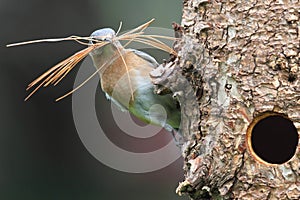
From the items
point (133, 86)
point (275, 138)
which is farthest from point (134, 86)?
point (275, 138)

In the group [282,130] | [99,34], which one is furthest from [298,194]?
[99,34]

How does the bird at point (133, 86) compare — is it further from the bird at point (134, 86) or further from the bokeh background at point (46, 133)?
the bokeh background at point (46, 133)

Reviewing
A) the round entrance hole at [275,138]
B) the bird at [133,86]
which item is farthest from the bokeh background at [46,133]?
the round entrance hole at [275,138]

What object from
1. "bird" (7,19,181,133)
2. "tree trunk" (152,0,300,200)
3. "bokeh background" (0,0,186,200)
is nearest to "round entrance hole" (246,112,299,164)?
"tree trunk" (152,0,300,200)

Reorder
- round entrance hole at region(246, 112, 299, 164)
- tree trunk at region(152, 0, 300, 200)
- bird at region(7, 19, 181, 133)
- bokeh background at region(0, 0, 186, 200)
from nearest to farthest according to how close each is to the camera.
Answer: tree trunk at region(152, 0, 300, 200) → round entrance hole at region(246, 112, 299, 164) → bird at region(7, 19, 181, 133) → bokeh background at region(0, 0, 186, 200)

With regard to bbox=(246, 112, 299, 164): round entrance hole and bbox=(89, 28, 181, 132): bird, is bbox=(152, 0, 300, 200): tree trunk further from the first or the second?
bbox=(89, 28, 181, 132): bird

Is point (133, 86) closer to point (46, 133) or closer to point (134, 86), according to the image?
point (134, 86)

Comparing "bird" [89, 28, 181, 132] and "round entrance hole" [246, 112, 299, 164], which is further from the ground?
"bird" [89, 28, 181, 132]
